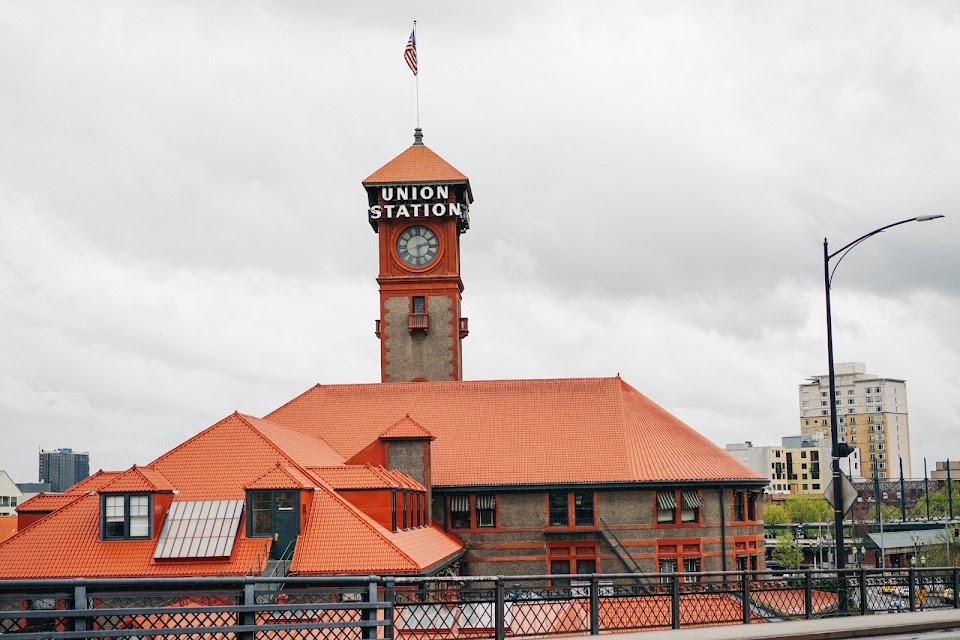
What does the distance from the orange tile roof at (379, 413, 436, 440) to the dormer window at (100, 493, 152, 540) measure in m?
12.8

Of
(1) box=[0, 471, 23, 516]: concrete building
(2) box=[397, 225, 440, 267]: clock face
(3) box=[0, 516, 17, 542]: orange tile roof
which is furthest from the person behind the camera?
(1) box=[0, 471, 23, 516]: concrete building

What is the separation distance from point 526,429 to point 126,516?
22213 millimetres

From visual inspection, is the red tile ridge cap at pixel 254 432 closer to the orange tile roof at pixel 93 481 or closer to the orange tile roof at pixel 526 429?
the orange tile roof at pixel 93 481

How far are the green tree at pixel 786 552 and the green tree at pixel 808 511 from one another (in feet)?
70.5

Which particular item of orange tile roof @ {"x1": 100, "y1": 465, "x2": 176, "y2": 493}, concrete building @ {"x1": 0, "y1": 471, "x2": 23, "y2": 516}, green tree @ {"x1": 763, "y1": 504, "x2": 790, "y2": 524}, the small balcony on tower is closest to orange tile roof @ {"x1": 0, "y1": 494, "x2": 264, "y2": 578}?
orange tile roof @ {"x1": 100, "y1": 465, "x2": 176, "y2": 493}

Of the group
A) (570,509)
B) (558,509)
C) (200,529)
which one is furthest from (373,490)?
(570,509)

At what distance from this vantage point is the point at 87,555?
3631 centimetres

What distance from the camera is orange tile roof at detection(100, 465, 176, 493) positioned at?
3694cm

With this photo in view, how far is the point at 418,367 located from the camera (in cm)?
6406

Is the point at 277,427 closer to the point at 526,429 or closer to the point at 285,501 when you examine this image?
the point at 285,501

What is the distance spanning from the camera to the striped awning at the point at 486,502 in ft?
164

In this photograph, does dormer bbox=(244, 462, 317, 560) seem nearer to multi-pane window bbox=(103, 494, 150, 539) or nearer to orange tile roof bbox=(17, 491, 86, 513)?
multi-pane window bbox=(103, 494, 150, 539)

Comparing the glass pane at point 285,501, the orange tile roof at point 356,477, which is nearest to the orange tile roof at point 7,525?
the orange tile roof at point 356,477

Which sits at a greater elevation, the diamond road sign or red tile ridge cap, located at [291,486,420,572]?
the diamond road sign
